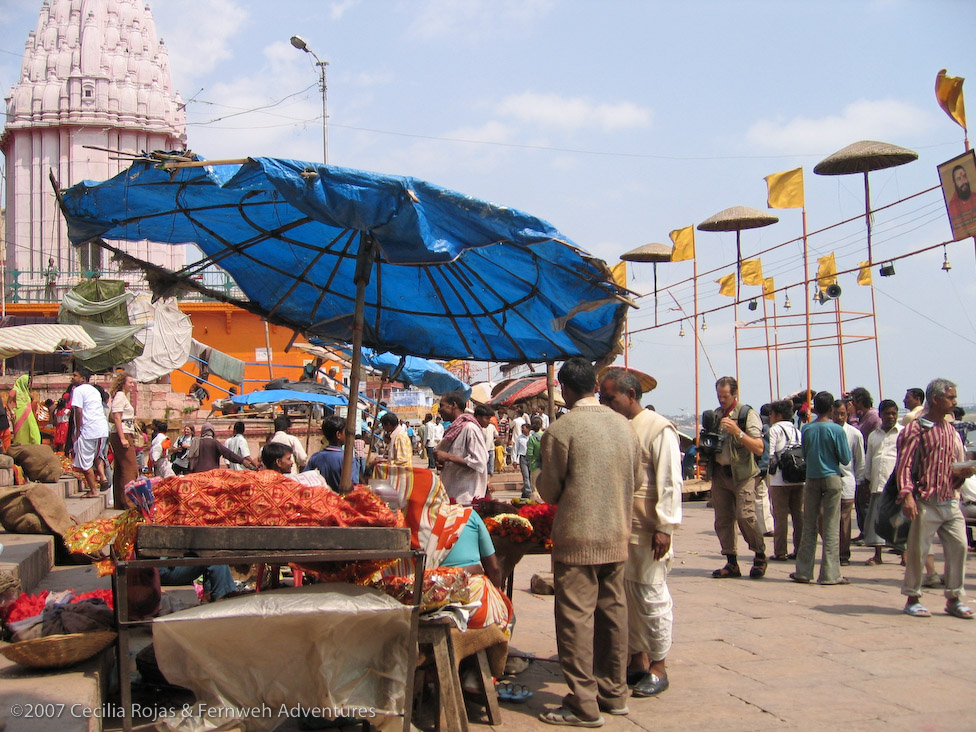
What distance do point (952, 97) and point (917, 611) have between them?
802 cm

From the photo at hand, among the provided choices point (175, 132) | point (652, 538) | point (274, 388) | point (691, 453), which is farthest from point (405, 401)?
point (652, 538)

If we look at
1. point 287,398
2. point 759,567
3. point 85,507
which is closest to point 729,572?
point 759,567

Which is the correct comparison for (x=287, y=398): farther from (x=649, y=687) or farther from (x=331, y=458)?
(x=649, y=687)

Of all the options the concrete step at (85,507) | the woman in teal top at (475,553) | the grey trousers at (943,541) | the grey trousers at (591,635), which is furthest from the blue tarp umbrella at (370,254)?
the concrete step at (85,507)

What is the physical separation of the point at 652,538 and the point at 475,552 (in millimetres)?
1014

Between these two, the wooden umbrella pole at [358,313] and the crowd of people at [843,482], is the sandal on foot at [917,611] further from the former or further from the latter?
the wooden umbrella pole at [358,313]

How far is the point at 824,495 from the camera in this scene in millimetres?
8125

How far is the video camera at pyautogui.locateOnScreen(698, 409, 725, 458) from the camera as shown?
8227 millimetres

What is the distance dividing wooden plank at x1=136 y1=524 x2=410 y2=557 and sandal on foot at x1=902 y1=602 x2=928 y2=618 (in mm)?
4679

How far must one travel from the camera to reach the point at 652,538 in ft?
16.2

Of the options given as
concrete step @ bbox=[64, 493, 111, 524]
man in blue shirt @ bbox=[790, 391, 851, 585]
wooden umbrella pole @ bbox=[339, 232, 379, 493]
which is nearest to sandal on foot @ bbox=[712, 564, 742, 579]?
man in blue shirt @ bbox=[790, 391, 851, 585]

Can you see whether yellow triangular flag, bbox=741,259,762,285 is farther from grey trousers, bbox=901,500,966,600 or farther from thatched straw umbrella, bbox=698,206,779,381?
grey trousers, bbox=901,500,966,600

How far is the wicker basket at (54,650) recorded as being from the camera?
4035 mm

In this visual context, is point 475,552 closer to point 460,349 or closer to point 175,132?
point 460,349
